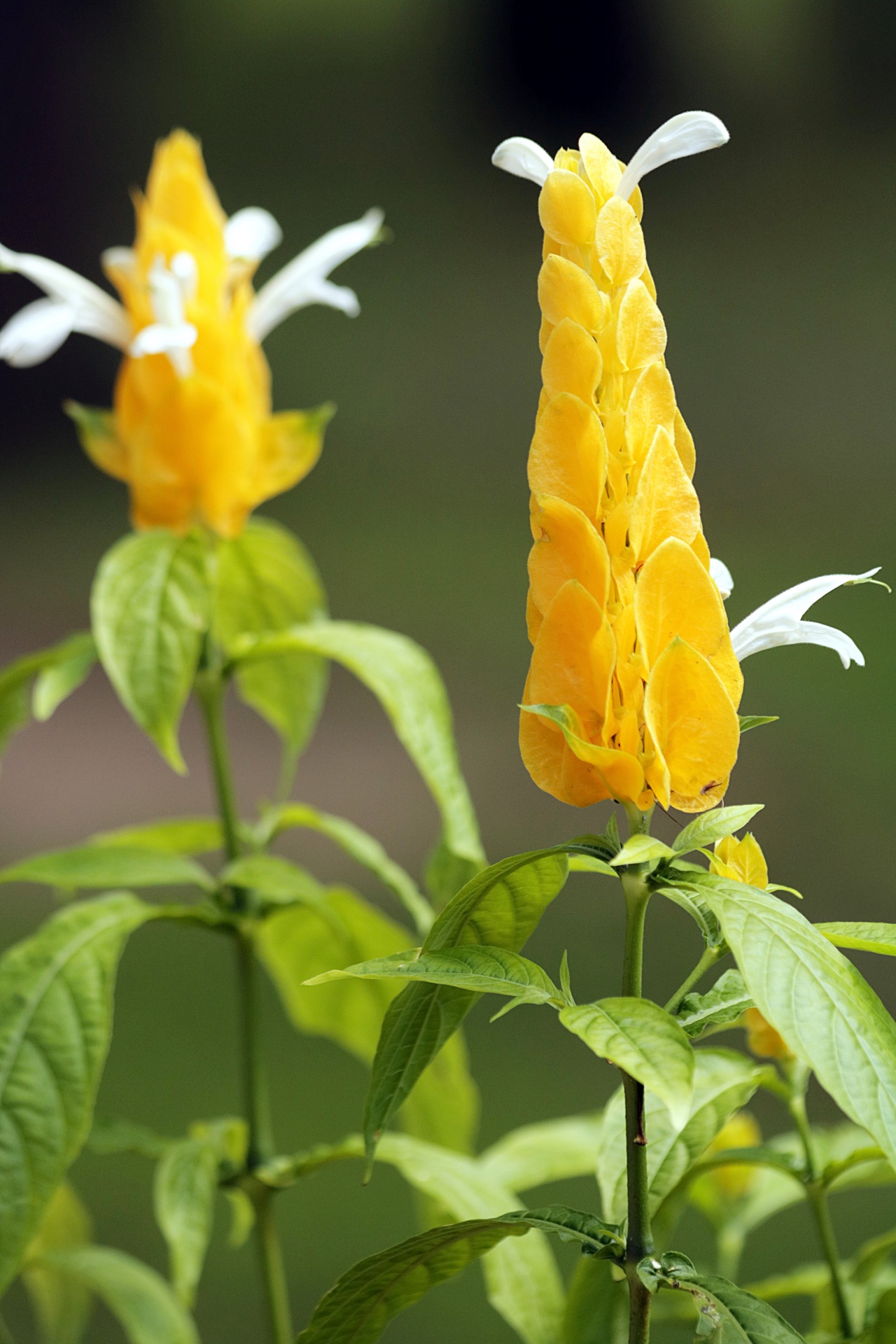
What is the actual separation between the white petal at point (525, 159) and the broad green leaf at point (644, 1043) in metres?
0.17

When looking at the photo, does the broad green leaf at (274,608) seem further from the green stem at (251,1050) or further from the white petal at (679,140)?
the white petal at (679,140)

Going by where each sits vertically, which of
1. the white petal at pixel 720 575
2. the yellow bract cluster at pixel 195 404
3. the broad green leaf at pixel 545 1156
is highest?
the yellow bract cluster at pixel 195 404

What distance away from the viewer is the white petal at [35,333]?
47cm

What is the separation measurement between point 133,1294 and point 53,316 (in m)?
0.37

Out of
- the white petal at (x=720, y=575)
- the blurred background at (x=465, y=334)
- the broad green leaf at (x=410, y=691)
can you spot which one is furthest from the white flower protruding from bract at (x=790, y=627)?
the blurred background at (x=465, y=334)

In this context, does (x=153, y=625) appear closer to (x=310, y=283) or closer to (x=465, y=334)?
(x=310, y=283)

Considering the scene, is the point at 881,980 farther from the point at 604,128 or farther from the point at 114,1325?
the point at 604,128

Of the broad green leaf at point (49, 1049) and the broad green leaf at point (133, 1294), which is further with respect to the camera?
the broad green leaf at point (133, 1294)

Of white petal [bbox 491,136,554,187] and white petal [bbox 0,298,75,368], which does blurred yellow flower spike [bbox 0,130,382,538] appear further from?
white petal [bbox 491,136,554,187]

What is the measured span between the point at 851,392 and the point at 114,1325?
2843 millimetres

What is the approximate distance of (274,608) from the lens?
54 centimetres

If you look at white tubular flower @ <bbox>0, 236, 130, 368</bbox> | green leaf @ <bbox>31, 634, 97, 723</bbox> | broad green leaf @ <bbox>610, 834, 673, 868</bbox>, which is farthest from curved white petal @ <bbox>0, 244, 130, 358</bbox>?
broad green leaf @ <bbox>610, 834, 673, 868</bbox>

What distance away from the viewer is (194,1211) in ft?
1.34

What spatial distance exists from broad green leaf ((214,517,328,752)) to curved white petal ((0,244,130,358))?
93mm
